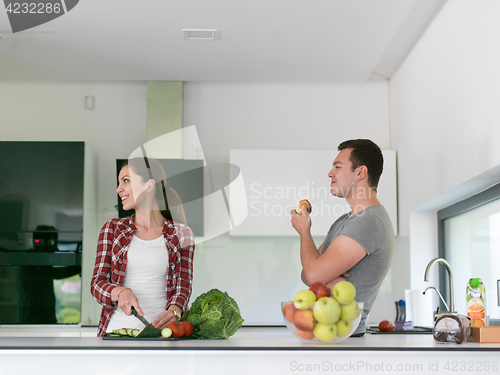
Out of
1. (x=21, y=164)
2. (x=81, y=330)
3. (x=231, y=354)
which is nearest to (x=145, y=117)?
(x=21, y=164)

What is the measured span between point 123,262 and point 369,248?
0.84m

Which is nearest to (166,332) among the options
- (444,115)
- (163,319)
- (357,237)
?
(163,319)

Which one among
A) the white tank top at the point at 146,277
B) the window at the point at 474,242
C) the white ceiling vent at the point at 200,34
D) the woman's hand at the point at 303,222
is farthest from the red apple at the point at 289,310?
the white ceiling vent at the point at 200,34

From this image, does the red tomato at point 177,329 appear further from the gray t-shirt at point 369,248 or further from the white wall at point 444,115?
the white wall at point 444,115

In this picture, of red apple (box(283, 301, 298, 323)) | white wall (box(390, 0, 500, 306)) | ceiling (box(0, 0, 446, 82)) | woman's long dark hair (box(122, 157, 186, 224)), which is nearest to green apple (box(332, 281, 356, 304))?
red apple (box(283, 301, 298, 323))

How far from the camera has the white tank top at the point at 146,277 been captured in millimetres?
1811

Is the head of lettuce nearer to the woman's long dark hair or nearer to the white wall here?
the woman's long dark hair

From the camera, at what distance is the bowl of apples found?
3.90 ft

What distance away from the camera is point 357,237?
1443 mm

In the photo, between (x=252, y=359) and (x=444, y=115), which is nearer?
(x=252, y=359)

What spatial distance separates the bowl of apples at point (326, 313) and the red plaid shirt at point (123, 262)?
0.67 metres

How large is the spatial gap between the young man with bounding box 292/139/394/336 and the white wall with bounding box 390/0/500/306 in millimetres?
614

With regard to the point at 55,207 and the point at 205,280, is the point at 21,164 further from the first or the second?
the point at 205,280

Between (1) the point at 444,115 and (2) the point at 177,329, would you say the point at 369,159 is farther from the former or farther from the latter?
(1) the point at 444,115
